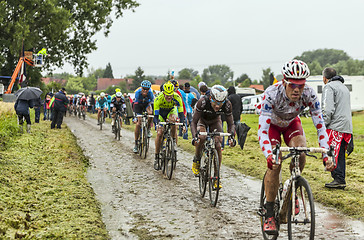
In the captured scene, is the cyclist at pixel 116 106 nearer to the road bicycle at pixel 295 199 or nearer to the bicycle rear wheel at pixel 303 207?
the road bicycle at pixel 295 199

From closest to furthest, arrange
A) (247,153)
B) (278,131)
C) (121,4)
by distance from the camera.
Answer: (278,131) → (247,153) → (121,4)

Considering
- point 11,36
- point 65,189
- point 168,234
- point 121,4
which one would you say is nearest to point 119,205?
point 65,189

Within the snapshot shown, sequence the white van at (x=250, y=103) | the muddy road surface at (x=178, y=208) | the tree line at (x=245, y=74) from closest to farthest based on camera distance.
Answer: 1. the muddy road surface at (x=178, y=208)
2. the white van at (x=250, y=103)
3. the tree line at (x=245, y=74)

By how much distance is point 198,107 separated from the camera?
8.00 m

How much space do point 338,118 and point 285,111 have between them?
11.6ft

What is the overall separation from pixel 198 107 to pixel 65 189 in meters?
2.70

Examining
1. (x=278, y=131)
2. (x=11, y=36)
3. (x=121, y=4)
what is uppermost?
(x=121, y=4)

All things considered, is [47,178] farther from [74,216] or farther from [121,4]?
[121,4]

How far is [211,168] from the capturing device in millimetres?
7609

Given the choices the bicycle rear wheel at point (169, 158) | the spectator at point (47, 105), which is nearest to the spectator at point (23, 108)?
the bicycle rear wheel at point (169, 158)

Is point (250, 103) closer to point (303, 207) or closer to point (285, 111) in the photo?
point (285, 111)

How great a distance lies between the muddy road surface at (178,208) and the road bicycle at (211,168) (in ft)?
0.66

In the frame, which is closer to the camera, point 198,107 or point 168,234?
point 168,234

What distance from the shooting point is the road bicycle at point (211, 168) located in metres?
7.36
